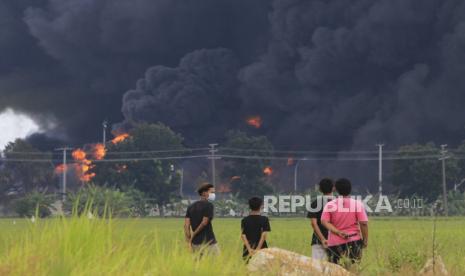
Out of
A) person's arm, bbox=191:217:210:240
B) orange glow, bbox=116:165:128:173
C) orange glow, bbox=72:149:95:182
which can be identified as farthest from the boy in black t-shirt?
orange glow, bbox=72:149:95:182

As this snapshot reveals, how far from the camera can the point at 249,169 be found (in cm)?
12519

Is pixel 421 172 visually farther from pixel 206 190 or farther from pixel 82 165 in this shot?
pixel 206 190

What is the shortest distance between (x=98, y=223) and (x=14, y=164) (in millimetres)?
131612

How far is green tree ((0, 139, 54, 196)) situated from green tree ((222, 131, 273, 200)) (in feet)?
85.4

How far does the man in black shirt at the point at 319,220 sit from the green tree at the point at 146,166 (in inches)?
3615

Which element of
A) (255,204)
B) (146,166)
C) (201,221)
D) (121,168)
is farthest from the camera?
(121,168)

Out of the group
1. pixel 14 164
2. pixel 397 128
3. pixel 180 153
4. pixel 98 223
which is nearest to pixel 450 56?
pixel 397 128

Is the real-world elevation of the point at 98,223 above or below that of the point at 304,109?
below

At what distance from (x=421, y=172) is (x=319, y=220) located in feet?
327

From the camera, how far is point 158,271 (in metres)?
11.3

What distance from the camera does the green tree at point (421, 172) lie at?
113 metres

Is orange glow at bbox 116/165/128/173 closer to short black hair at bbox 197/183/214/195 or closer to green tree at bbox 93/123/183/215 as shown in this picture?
green tree at bbox 93/123/183/215

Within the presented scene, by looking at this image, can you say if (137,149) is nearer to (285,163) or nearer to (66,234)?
(285,163)

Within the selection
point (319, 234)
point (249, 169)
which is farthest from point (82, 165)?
point (319, 234)
